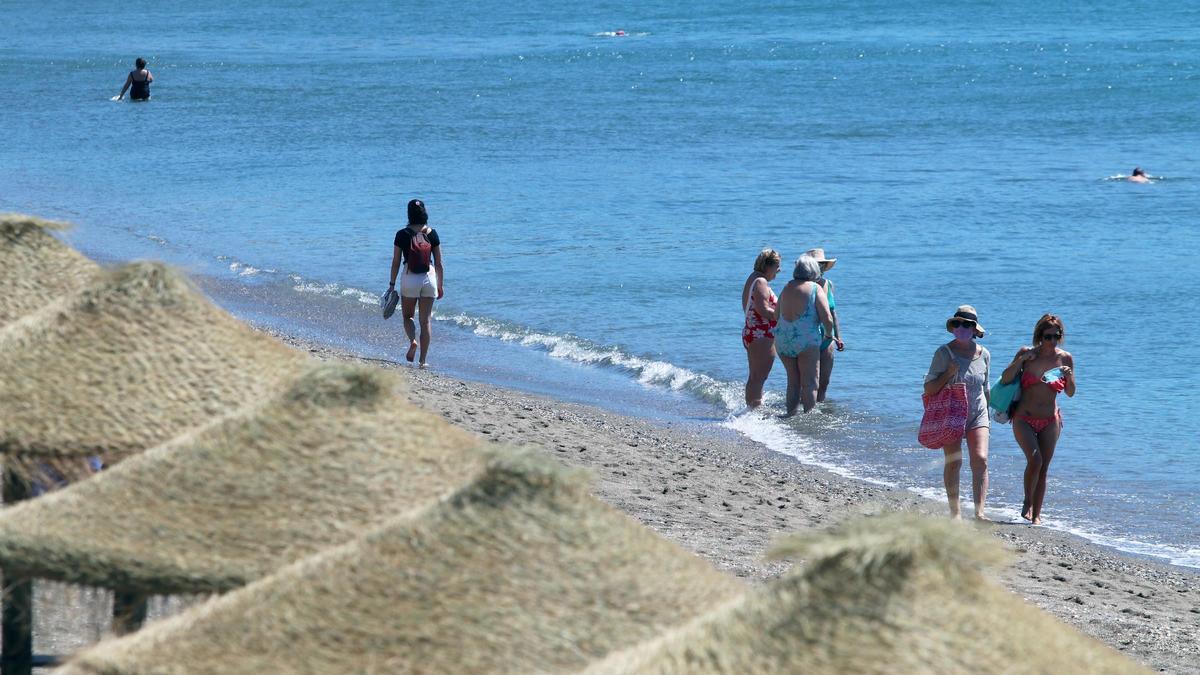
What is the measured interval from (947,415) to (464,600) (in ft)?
Result: 21.6

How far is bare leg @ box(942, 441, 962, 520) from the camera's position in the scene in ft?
31.5

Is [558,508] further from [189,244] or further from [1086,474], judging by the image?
[189,244]

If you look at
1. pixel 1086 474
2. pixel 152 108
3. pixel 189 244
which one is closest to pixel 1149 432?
pixel 1086 474

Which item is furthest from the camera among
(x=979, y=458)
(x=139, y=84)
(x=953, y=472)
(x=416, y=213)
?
(x=139, y=84)

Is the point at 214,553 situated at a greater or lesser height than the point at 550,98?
lesser

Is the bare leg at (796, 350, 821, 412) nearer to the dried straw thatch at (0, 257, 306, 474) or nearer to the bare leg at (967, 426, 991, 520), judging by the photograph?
the bare leg at (967, 426, 991, 520)

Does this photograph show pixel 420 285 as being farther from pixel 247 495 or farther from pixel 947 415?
pixel 247 495

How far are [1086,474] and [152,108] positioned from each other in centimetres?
3444

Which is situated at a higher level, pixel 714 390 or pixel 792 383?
pixel 792 383

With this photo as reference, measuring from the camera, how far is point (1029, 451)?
32.7 ft

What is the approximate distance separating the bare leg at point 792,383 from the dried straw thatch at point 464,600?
979 centimetres

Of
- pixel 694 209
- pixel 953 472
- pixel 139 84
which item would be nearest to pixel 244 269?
pixel 694 209

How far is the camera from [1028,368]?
9.63 meters

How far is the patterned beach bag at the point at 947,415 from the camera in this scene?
30.6 ft
